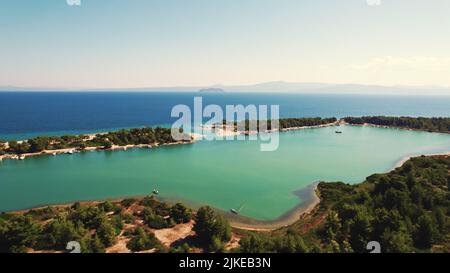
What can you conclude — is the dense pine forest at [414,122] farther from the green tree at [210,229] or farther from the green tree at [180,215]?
the green tree at [210,229]

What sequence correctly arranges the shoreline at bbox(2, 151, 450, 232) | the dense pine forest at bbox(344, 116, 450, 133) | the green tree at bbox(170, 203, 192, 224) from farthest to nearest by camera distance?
the dense pine forest at bbox(344, 116, 450, 133) → the shoreline at bbox(2, 151, 450, 232) → the green tree at bbox(170, 203, 192, 224)

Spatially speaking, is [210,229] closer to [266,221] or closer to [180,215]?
[180,215]

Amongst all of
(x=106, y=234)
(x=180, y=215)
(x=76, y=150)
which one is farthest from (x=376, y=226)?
(x=76, y=150)

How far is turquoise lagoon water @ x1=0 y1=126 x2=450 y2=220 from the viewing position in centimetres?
2723

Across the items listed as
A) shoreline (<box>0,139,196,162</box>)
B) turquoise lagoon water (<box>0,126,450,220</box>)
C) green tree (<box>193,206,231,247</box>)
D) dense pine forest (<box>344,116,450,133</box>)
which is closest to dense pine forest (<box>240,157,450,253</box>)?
green tree (<box>193,206,231,247</box>)

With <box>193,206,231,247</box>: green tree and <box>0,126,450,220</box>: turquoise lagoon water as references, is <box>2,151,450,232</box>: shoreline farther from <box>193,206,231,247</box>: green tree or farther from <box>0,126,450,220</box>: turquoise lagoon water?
<box>193,206,231,247</box>: green tree

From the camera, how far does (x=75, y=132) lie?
60.9 meters

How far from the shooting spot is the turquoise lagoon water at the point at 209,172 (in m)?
27.2

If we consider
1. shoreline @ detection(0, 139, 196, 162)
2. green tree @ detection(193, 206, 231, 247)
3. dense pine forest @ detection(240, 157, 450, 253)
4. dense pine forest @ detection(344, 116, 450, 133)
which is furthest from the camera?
dense pine forest @ detection(344, 116, 450, 133)

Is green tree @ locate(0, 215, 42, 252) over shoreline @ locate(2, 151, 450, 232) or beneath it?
over
